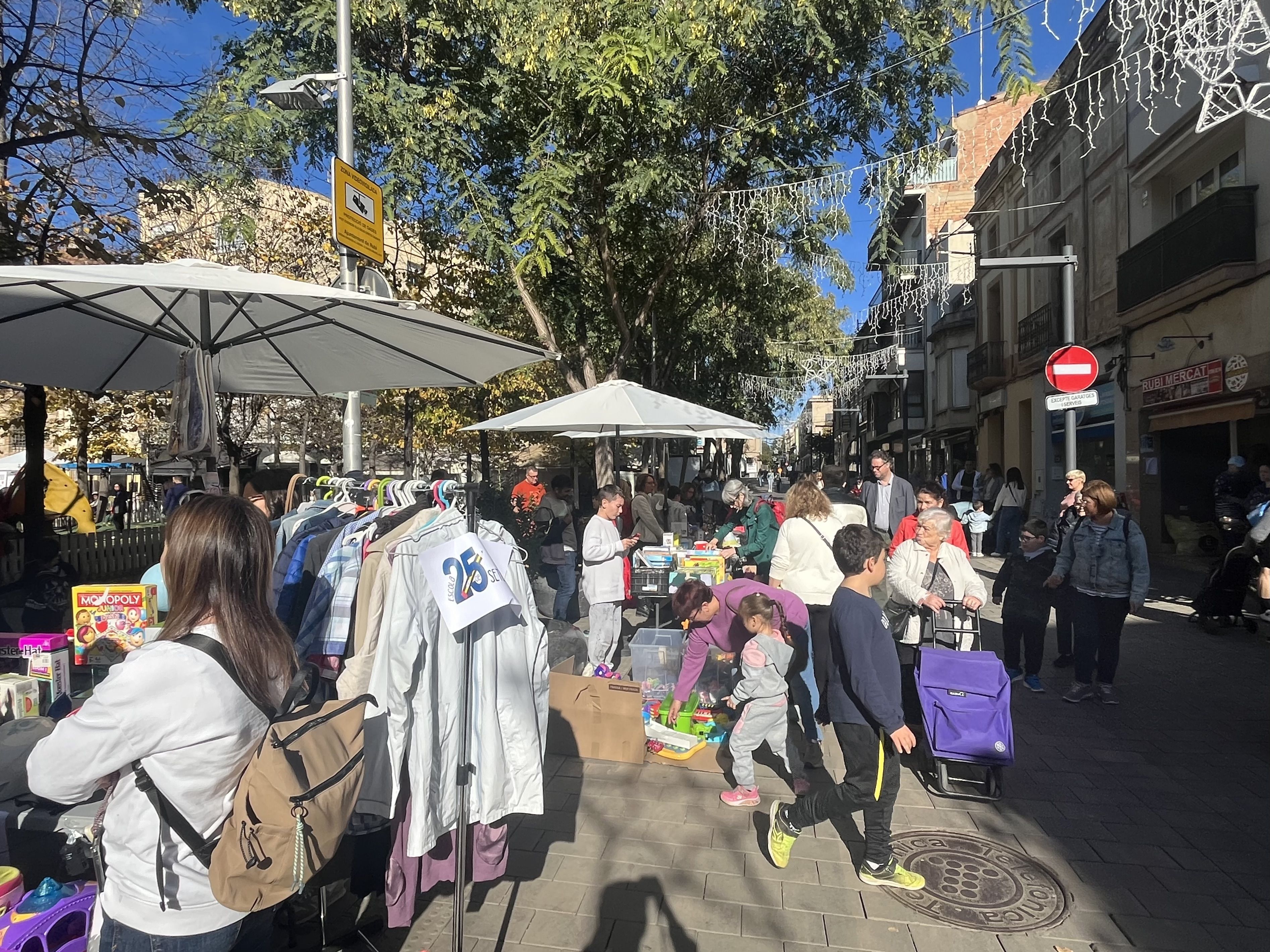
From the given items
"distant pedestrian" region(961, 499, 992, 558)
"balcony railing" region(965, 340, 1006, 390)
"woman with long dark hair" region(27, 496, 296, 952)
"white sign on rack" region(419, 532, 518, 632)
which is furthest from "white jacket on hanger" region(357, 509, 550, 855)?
"balcony railing" region(965, 340, 1006, 390)

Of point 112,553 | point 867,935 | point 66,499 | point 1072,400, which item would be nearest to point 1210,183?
point 1072,400

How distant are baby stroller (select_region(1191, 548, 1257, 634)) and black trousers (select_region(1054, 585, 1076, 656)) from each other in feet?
7.83

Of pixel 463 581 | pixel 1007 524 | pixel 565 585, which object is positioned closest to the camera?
pixel 463 581

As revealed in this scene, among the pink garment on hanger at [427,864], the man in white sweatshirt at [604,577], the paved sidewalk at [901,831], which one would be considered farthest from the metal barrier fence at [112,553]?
the pink garment on hanger at [427,864]

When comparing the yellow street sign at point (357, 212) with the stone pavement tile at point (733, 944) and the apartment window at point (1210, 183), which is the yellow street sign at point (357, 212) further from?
the apartment window at point (1210, 183)

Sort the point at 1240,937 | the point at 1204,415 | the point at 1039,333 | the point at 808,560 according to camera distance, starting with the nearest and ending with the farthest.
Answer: the point at 1240,937 → the point at 808,560 → the point at 1204,415 → the point at 1039,333

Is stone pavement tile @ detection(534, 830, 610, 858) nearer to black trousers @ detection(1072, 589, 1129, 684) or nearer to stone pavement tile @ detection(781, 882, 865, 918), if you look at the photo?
stone pavement tile @ detection(781, 882, 865, 918)

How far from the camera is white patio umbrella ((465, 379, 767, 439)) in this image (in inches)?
302

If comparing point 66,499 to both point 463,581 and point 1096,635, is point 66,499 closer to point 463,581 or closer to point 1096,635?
point 463,581

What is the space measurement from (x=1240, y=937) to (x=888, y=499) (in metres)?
5.97

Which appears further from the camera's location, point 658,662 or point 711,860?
point 658,662

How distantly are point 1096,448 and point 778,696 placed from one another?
1620cm

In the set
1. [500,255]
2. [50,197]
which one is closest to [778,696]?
[500,255]

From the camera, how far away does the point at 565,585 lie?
8.70 m
